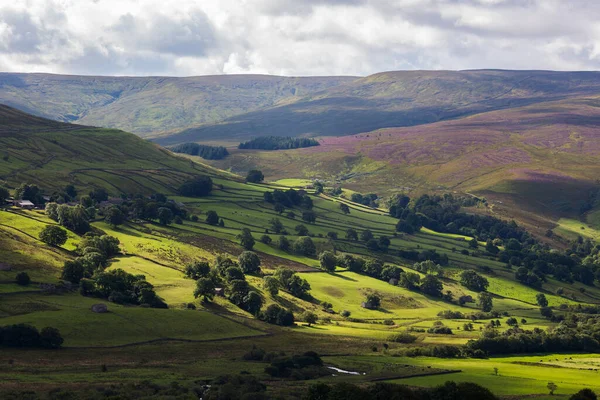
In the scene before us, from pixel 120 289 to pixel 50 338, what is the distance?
94.3 ft

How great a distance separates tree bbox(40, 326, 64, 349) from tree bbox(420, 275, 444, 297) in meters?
98.2

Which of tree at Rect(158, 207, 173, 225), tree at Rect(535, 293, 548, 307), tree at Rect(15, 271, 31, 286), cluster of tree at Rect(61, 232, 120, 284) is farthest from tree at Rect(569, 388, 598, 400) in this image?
tree at Rect(158, 207, 173, 225)

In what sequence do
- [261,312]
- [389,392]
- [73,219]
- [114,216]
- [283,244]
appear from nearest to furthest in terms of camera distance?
1. [389,392]
2. [261,312]
3. [73,219]
4. [114,216]
5. [283,244]

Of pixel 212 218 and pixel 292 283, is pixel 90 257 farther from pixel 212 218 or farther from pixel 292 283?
pixel 212 218

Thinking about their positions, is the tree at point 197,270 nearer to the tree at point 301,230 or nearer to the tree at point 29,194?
the tree at point 29,194

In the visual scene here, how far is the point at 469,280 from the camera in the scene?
17588 centimetres

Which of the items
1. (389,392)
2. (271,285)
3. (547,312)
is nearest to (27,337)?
(389,392)

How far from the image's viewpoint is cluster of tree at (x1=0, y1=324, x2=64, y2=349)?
88.6 m

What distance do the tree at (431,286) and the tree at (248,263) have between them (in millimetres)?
42286

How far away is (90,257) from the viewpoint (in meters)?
127

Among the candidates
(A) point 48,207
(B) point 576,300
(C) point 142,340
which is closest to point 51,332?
(C) point 142,340

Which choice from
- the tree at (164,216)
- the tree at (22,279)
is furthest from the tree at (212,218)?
the tree at (22,279)

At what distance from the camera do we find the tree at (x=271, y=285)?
137625 mm

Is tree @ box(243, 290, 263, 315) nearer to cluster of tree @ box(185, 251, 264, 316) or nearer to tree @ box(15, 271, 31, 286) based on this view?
cluster of tree @ box(185, 251, 264, 316)
